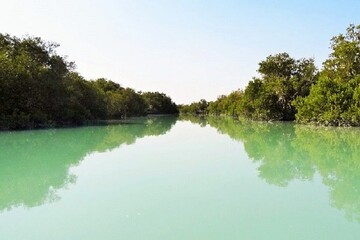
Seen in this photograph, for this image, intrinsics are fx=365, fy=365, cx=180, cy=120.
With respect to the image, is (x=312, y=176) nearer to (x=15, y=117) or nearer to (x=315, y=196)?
(x=315, y=196)

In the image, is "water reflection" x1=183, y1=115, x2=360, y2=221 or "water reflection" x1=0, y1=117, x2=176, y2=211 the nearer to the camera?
"water reflection" x1=183, y1=115, x2=360, y2=221

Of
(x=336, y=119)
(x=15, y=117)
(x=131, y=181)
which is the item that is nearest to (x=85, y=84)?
(x=15, y=117)

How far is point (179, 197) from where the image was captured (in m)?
6.66

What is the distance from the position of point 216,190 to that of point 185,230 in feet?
8.63

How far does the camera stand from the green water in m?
4.77

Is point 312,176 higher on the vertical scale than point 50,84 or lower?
lower

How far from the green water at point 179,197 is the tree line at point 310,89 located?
17.9 meters

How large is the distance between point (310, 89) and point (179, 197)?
3101cm

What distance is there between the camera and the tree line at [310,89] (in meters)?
28.6

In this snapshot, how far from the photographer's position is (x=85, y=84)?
4016 cm

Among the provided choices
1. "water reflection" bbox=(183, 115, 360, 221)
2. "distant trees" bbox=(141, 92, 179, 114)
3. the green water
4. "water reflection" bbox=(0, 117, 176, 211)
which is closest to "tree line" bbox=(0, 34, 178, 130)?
"water reflection" bbox=(0, 117, 176, 211)

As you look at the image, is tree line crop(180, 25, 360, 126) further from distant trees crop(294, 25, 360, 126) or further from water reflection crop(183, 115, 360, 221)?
water reflection crop(183, 115, 360, 221)

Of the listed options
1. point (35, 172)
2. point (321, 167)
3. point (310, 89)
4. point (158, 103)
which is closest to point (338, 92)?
point (310, 89)

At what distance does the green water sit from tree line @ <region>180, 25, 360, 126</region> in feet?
58.8
